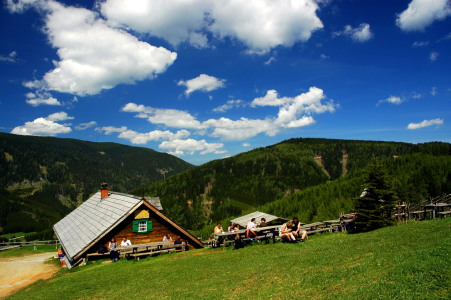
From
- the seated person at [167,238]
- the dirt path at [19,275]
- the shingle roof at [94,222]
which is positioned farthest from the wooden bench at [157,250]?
the dirt path at [19,275]

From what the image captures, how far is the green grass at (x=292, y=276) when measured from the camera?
7121mm

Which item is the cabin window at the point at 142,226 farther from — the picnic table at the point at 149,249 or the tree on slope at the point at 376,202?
the tree on slope at the point at 376,202

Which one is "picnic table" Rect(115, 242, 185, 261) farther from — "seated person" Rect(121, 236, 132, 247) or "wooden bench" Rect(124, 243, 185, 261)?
"seated person" Rect(121, 236, 132, 247)

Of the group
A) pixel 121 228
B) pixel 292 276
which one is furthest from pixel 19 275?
pixel 292 276

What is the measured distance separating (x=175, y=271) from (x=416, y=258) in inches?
417

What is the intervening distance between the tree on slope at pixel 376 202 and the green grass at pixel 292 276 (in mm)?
7728

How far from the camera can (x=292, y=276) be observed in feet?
31.4

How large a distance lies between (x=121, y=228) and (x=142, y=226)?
175cm

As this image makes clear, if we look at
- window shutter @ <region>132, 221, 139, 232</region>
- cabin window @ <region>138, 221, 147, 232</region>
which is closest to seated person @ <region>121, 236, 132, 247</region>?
window shutter @ <region>132, 221, 139, 232</region>

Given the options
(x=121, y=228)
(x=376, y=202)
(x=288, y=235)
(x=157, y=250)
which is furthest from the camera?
(x=121, y=228)

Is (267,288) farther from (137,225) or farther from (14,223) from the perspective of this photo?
(14,223)

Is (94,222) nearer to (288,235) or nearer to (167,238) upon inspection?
(167,238)

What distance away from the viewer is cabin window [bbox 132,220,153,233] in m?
23.2

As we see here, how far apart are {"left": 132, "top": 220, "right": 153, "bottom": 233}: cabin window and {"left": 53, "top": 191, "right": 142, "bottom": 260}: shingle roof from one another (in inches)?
58.4
